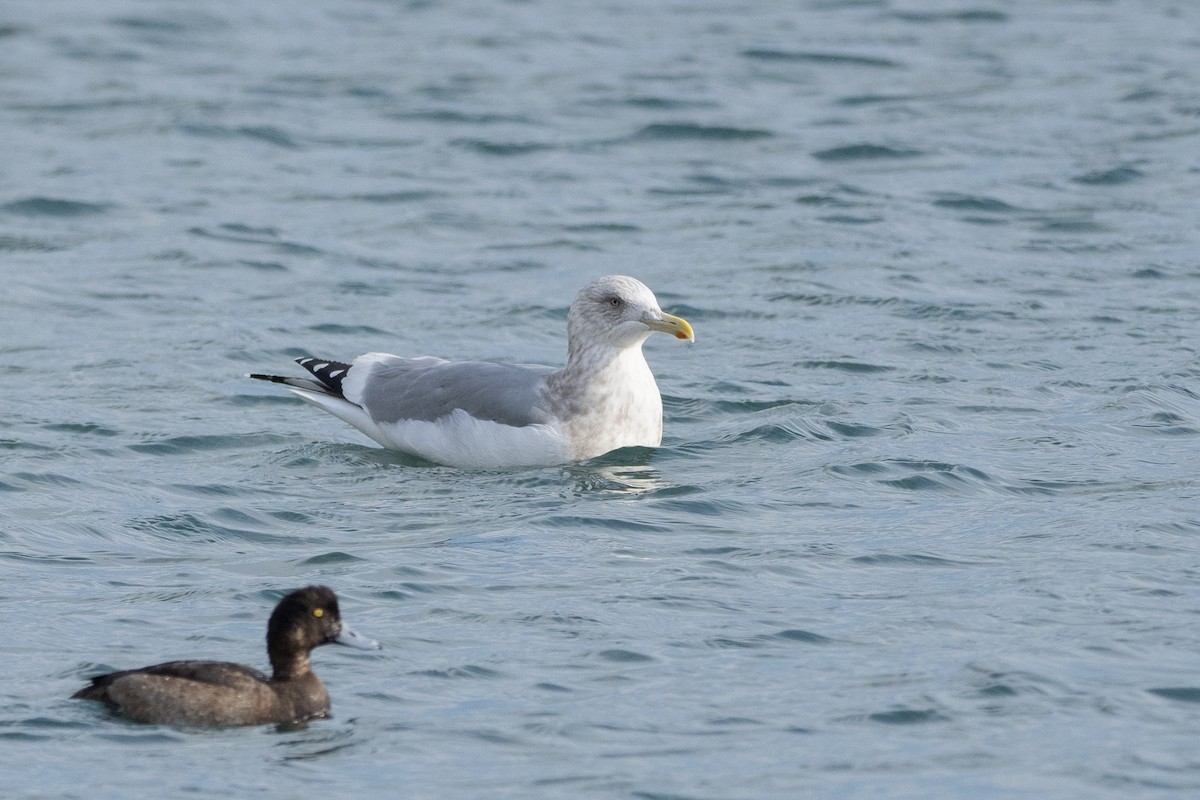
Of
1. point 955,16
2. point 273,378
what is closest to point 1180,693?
point 273,378

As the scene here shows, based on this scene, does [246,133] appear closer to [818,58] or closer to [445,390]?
[818,58]

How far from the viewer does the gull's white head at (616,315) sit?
12.6m

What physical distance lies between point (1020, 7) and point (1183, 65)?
12.0ft

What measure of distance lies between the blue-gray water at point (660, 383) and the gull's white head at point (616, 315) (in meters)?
0.71

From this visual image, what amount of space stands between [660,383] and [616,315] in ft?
7.81

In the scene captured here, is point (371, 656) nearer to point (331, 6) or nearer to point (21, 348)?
point (21, 348)

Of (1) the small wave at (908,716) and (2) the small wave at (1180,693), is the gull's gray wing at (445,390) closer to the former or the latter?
(1) the small wave at (908,716)

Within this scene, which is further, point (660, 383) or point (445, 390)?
point (660, 383)

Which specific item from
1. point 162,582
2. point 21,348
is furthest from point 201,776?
point 21,348

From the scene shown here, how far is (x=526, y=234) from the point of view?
63.3ft

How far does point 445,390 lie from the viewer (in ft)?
41.9

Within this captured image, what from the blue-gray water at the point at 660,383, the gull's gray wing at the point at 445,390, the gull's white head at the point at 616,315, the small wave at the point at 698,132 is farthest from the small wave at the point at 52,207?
the gull's white head at the point at 616,315

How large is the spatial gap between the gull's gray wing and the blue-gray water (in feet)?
1.20

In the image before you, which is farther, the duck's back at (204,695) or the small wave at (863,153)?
the small wave at (863,153)
